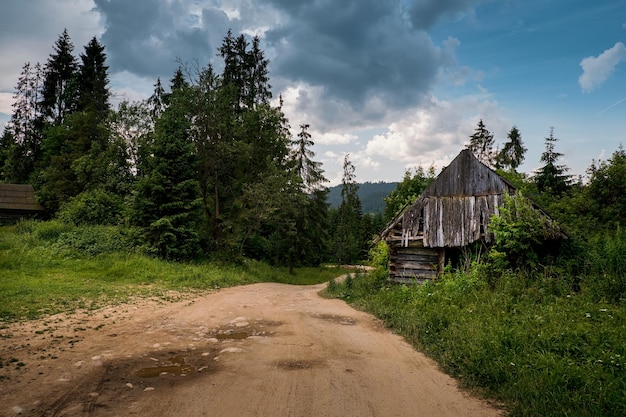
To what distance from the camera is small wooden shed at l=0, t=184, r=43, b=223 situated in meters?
33.2

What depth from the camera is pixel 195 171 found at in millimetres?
27344

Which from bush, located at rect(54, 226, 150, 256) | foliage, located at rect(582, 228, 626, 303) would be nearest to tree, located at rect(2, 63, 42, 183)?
bush, located at rect(54, 226, 150, 256)

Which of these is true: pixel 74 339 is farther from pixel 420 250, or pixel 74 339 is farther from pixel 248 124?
pixel 248 124

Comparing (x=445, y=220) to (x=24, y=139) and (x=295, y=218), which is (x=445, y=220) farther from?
(x=24, y=139)

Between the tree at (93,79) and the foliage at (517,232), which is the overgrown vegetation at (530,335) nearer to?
the foliage at (517,232)

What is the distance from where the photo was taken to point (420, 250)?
16719 mm

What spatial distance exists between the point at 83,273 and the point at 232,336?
40.2 feet

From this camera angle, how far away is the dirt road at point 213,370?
5008mm

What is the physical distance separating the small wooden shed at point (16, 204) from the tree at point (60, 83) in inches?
518

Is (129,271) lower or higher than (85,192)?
lower

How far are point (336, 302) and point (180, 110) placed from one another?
18.3 metres

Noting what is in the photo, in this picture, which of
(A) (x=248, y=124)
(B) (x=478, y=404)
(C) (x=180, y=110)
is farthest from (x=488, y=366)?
(A) (x=248, y=124)

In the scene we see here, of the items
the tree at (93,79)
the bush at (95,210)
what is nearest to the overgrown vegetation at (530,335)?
the bush at (95,210)

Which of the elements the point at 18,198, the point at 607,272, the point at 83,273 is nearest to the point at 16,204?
the point at 18,198
